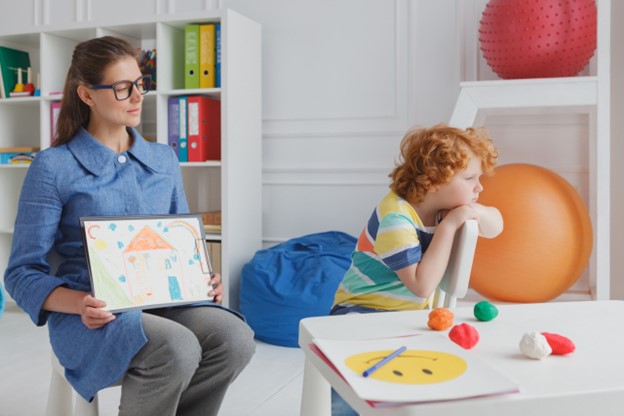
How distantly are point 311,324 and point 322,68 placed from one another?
2.48m

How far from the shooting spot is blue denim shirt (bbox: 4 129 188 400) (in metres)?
1.45

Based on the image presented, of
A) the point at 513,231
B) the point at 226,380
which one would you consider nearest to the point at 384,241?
the point at 226,380

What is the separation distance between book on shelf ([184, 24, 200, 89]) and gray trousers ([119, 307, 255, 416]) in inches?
73.4

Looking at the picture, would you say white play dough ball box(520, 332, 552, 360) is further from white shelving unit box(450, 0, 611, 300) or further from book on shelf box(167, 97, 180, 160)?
book on shelf box(167, 97, 180, 160)

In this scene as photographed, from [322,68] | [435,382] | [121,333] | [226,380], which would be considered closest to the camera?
[435,382]

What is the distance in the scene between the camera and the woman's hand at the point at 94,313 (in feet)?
4.63

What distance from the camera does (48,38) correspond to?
3602 millimetres

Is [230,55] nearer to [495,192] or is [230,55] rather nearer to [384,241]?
[495,192]

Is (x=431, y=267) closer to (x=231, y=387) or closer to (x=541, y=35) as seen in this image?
(x=231, y=387)

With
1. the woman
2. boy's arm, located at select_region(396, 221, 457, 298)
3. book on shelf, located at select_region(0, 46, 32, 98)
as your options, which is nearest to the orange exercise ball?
boy's arm, located at select_region(396, 221, 457, 298)

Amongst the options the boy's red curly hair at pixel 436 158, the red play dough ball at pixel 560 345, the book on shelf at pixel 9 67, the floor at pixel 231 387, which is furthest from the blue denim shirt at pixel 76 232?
the book on shelf at pixel 9 67

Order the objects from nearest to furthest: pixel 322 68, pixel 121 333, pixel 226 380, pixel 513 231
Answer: pixel 121 333 < pixel 226 380 < pixel 513 231 < pixel 322 68

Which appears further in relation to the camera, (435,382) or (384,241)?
(384,241)

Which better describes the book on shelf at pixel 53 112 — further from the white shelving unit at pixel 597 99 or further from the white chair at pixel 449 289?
the white chair at pixel 449 289
